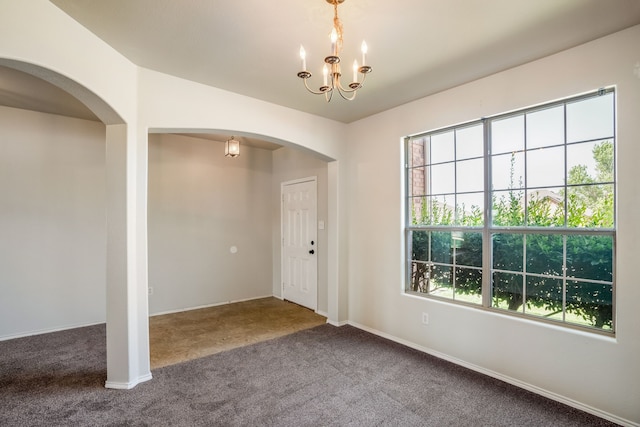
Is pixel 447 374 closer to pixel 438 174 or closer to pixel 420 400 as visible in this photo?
pixel 420 400

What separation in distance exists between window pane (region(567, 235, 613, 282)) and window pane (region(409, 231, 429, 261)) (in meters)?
1.26

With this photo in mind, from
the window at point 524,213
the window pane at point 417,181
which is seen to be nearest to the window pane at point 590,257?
the window at point 524,213

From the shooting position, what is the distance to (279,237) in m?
5.61

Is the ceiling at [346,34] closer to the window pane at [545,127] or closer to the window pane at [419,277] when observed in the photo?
the window pane at [545,127]

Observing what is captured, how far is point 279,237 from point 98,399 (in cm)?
349

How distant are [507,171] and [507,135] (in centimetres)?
33

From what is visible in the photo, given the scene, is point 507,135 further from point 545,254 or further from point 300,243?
point 300,243

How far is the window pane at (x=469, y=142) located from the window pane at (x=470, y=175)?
0.23 ft

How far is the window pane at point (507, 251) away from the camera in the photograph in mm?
2754

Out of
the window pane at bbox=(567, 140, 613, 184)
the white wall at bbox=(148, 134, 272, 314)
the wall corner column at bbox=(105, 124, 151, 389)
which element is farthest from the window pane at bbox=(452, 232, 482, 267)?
the white wall at bbox=(148, 134, 272, 314)

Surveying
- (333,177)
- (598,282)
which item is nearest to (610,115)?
(598,282)

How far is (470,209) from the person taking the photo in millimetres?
3084

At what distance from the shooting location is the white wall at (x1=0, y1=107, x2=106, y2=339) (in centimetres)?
364

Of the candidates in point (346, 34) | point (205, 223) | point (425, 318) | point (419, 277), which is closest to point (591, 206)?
point (419, 277)
